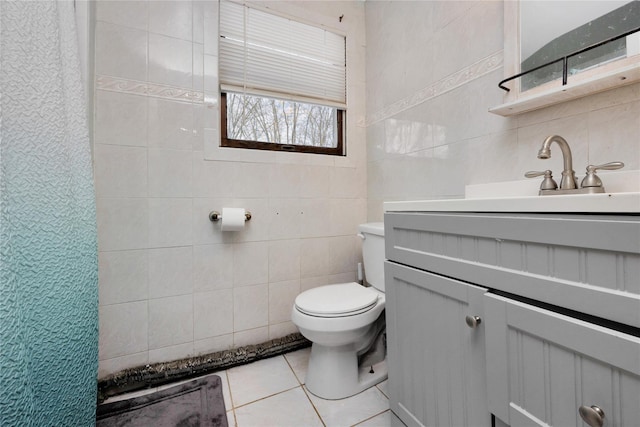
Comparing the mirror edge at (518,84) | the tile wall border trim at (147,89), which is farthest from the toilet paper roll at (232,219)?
the mirror edge at (518,84)

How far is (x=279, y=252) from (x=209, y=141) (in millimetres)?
736

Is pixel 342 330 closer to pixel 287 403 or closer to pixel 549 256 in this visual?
pixel 287 403

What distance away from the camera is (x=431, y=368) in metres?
0.81

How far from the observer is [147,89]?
1372 millimetres

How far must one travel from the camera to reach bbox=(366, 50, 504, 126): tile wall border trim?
114cm

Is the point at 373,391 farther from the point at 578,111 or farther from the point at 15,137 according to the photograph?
the point at 15,137

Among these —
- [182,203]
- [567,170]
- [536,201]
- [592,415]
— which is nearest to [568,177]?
[567,170]

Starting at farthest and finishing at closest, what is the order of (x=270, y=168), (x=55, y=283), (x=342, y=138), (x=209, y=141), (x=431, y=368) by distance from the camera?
(x=342, y=138), (x=270, y=168), (x=209, y=141), (x=431, y=368), (x=55, y=283)

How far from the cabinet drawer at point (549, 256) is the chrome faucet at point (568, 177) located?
0.32 m

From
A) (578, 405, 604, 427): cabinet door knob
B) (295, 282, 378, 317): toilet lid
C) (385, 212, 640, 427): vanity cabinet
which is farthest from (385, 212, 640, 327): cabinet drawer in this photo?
(295, 282, 378, 317): toilet lid

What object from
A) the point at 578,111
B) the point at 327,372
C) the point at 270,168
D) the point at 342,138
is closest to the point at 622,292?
the point at 578,111

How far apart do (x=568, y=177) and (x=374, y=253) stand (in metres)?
0.84

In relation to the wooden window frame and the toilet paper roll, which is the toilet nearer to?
the toilet paper roll

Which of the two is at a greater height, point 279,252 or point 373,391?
point 279,252
